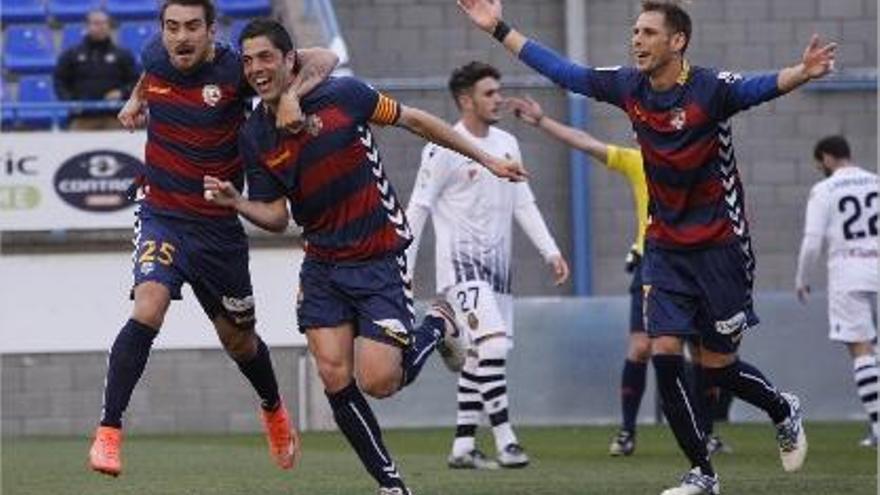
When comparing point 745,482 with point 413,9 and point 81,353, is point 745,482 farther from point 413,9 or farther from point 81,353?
point 413,9

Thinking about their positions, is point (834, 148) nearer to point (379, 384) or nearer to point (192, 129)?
point (192, 129)

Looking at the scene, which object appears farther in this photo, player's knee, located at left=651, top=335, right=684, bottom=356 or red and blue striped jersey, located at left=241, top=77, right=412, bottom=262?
player's knee, located at left=651, top=335, right=684, bottom=356

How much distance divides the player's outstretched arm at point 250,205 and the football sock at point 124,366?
3.00ft

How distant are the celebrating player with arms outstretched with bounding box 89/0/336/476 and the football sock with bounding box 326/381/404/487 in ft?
3.64

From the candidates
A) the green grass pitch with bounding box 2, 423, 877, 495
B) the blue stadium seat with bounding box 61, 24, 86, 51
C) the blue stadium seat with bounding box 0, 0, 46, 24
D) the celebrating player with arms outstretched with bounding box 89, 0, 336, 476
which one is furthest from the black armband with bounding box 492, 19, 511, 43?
the blue stadium seat with bounding box 0, 0, 46, 24

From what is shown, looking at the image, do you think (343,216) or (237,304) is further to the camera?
(237,304)

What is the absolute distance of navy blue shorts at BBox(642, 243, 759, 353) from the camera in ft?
38.5

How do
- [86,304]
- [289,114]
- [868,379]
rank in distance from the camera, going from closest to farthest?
[289,114] → [868,379] → [86,304]

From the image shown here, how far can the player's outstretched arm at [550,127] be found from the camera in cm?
1321

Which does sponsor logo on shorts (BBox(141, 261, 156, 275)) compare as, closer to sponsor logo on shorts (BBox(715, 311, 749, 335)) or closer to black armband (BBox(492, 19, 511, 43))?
black armband (BBox(492, 19, 511, 43))

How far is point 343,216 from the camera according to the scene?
11000 millimetres

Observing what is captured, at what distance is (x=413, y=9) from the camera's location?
2345 centimetres

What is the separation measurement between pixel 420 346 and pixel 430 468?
3074 mm

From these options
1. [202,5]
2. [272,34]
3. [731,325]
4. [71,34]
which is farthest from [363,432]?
[71,34]
